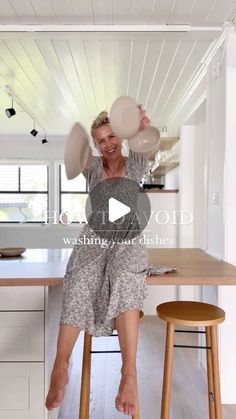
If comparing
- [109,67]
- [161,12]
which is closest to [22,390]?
[161,12]

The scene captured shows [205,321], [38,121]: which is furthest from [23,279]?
[38,121]

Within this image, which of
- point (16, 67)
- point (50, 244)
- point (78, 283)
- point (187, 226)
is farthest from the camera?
point (50, 244)

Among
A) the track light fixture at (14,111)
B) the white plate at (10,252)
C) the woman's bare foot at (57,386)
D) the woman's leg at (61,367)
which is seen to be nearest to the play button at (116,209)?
the woman's leg at (61,367)

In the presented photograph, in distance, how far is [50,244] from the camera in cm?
584

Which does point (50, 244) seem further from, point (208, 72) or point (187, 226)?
point (208, 72)

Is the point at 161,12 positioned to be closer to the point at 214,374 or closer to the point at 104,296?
the point at 104,296

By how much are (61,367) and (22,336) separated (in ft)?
1.29

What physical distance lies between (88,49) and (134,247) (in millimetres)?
1691

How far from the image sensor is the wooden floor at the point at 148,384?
1970 millimetres

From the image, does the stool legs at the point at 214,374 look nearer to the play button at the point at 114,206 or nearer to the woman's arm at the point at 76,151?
the play button at the point at 114,206

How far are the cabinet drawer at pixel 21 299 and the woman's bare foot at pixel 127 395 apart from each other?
0.55 meters

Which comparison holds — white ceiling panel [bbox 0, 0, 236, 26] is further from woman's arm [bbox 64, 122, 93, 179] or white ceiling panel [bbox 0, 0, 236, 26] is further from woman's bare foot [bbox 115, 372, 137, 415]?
woman's bare foot [bbox 115, 372, 137, 415]

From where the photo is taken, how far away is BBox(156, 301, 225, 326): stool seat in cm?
146

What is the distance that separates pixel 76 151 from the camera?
1.33 metres
